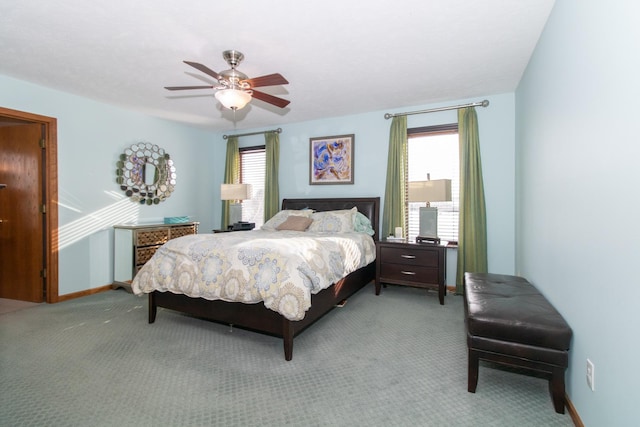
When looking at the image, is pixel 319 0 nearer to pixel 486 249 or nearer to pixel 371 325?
pixel 371 325

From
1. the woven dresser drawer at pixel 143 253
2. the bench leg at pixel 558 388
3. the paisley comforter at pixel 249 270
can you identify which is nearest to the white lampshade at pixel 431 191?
the paisley comforter at pixel 249 270

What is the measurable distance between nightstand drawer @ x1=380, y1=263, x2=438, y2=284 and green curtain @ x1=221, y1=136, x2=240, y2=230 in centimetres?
325

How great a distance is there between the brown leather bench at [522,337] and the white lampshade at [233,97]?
2.36m

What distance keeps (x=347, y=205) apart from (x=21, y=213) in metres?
4.27

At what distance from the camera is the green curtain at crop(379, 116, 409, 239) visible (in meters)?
4.45

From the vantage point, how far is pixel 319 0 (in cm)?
214

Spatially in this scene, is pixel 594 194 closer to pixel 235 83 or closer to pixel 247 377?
pixel 247 377

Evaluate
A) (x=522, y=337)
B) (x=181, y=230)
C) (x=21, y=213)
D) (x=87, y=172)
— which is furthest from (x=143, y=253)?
(x=522, y=337)

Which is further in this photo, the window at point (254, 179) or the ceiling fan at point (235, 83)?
the window at point (254, 179)

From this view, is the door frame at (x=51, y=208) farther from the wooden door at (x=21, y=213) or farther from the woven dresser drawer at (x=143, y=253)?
the woven dresser drawer at (x=143, y=253)

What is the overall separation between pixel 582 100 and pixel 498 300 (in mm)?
1325

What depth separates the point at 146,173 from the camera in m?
4.85

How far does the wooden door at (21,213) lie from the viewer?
12.5 ft

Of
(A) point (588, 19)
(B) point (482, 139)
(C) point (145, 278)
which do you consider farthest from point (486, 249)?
(C) point (145, 278)
